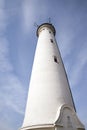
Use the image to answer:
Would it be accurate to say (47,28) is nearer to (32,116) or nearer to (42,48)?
(42,48)

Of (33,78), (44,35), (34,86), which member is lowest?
(34,86)

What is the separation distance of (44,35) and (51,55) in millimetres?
3306

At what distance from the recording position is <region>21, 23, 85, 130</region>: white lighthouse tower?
34.3ft

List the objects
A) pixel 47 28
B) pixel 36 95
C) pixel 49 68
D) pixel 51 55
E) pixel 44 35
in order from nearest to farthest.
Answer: pixel 36 95 → pixel 49 68 → pixel 51 55 → pixel 44 35 → pixel 47 28

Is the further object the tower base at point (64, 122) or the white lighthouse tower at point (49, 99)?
the white lighthouse tower at point (49, 99)

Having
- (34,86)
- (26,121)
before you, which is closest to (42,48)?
(34,86)

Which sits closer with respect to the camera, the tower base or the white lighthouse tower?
the tower base

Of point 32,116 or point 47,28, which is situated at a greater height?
point 47,28

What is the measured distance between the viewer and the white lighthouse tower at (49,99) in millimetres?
10445

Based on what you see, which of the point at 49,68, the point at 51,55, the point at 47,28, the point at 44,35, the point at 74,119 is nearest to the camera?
the point at 74,119

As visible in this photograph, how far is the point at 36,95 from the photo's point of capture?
466 inches

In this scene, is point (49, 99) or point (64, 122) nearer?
point (64, 122)

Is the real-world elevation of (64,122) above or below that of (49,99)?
below

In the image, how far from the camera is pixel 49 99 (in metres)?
11.3
